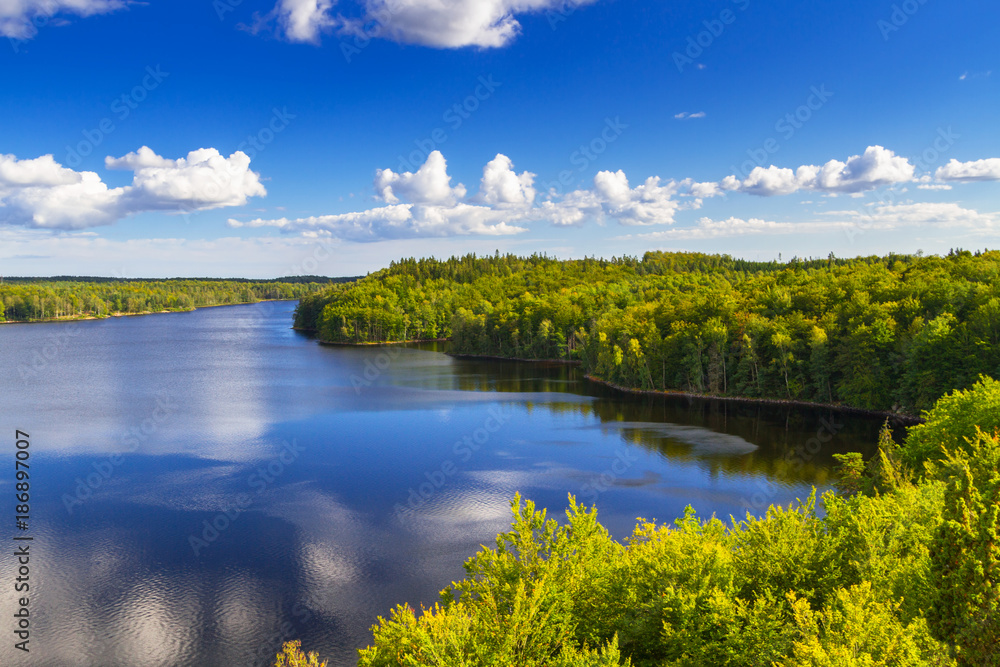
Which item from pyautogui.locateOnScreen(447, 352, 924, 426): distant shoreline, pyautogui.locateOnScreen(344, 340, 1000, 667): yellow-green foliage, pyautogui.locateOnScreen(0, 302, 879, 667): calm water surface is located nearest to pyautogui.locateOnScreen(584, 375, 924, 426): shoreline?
pyautogui.locateOnScreen(447, 352, 924, 426): distant shoreline

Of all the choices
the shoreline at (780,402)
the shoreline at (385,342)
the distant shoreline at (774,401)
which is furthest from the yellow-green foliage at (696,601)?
the shoreline at (385,342)

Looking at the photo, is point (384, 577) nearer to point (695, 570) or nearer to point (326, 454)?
point (695, 570)

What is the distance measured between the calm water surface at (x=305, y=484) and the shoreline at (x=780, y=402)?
8.30ft

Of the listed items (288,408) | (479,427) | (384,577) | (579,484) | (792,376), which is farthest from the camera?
(792,376)

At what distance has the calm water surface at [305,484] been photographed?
23.6 metres

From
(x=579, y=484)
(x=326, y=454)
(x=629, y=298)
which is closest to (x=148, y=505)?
(x=326, y=454)

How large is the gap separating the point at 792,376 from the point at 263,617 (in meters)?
61.7

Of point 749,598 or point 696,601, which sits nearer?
point 696,601

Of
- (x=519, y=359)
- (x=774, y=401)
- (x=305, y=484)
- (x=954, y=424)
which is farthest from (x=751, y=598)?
(x=519, y=359)

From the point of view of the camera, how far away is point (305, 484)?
3891cm

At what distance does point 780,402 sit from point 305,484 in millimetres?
53092

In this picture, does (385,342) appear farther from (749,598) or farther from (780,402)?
(749,598)

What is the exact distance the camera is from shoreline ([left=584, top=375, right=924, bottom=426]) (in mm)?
55688

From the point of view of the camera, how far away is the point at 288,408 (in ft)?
207
